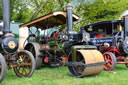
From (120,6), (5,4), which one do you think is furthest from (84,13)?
(5,4)

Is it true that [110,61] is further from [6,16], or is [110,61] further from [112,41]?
[6,16]

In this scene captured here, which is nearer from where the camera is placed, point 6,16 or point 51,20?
point 6,16

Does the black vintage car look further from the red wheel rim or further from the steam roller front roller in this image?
the steam roller front roller

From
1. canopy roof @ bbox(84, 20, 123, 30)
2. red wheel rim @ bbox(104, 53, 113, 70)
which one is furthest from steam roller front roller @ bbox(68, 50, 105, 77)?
canopy roof @ bbox(84, 20, 123, 30)

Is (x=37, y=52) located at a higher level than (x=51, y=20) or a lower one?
lower

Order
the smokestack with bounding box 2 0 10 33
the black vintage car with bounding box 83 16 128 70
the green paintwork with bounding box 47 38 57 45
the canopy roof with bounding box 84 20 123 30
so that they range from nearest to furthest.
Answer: the smokestack with bounding box 2 0 10 33 → the black vintage car with bounding box 83 16 128 70 → the green paintwork with bounding box 47 38 57 45 → the canopy roof with bounding box 84 20 123 30

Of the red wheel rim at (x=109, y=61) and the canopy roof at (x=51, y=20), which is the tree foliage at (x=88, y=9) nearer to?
the canopy roof at (x=51, y=20)

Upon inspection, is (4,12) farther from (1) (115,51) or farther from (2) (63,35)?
(1) (115,51)

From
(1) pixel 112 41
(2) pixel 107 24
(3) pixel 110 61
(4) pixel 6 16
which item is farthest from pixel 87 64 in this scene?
(2) pixel 107 24

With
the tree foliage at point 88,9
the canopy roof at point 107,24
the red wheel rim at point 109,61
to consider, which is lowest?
the red wheel rim at point 109,61

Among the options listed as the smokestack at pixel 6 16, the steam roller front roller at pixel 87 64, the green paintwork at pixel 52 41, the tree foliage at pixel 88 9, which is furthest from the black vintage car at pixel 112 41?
the tree foliage at pixel 88 9

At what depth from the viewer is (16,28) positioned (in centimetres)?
1137

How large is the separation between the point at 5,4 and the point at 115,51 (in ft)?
12.8

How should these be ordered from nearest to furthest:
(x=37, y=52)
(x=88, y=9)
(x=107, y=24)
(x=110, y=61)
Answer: (x=110, y=61)
(x=37, y=52)
(x=107, y=24)
(x=88, y=9)
